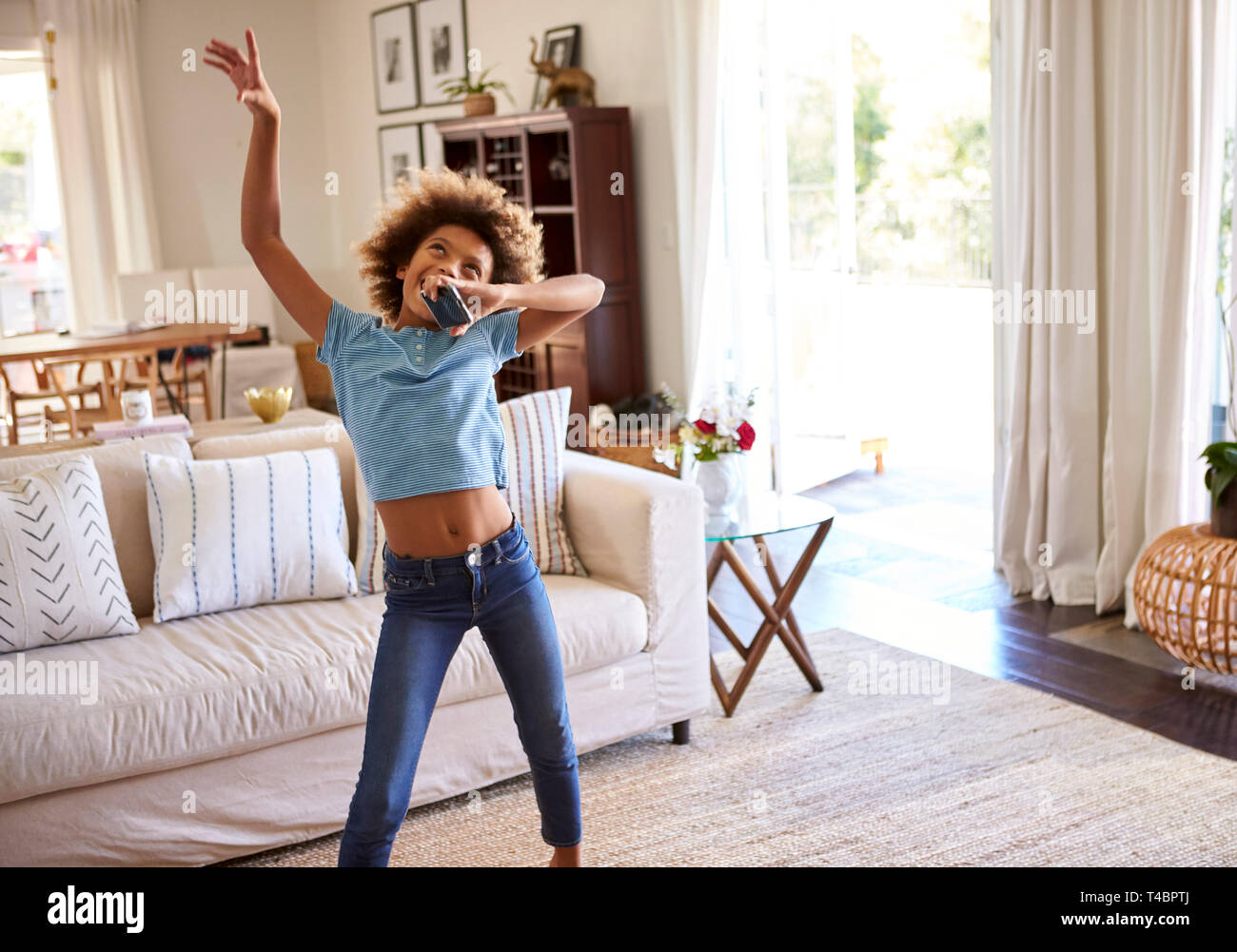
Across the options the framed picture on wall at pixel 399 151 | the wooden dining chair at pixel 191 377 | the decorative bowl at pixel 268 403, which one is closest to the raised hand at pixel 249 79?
the decorative bowl at pixel 268 403

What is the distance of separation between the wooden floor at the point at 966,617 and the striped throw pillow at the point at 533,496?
0.70 m

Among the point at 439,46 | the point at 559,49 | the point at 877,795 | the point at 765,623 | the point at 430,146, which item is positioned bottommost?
the point at 877,795

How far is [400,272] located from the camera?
2.08m

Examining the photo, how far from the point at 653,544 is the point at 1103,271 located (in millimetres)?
1938

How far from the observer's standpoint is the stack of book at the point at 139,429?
3508 millimetres

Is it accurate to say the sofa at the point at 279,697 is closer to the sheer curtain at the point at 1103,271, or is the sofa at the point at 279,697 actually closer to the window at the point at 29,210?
the sheer curtain at the point at 1103,271

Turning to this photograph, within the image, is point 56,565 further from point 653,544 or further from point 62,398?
point 62,398

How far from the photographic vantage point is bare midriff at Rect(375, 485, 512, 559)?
1.86m

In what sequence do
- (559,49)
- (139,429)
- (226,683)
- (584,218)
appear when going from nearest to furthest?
(226,683)
(139,429)
(584,218)
(559,49)

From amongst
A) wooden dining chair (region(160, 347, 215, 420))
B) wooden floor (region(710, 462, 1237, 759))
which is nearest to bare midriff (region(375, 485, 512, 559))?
wooden floor (region(710, 462, 1237, 759))

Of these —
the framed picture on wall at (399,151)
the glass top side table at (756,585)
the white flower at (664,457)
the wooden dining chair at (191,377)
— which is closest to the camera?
the glass top side table at (756,585)

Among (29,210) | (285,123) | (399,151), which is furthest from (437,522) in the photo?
(285,123)

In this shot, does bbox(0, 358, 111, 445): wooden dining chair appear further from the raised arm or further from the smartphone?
the smartphone

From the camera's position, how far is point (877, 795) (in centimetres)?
278
